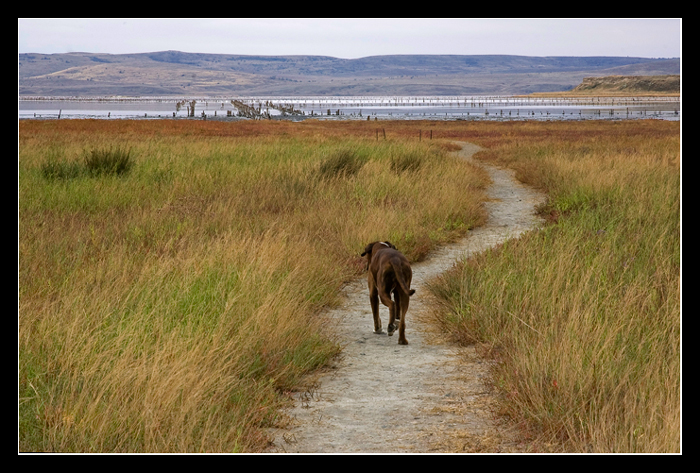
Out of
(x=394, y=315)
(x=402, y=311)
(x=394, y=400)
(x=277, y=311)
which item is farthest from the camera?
(x=394, y=315)

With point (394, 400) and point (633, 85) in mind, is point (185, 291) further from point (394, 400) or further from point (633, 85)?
point (633, 85)

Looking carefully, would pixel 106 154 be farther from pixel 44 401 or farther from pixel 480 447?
pixel 480 447

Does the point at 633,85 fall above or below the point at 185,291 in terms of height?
above

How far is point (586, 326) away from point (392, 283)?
63.1 inches

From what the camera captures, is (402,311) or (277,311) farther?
(402,311)

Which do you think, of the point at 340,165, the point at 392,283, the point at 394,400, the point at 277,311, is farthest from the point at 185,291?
the point at 340,165

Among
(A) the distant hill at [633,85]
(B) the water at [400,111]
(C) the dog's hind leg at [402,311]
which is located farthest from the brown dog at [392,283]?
(A) the distant hill at [633,85]

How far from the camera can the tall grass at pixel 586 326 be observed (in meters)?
3.48

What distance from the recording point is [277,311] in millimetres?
5215

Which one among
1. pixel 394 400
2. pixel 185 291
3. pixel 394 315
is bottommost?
pixel 394 400

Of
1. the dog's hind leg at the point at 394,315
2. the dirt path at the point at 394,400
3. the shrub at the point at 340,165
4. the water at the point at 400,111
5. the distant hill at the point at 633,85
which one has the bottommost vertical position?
the dirt path at the point at 394,400

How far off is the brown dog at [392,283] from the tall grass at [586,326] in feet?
1.85

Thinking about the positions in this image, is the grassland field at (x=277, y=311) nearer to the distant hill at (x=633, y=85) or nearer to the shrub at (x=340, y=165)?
the shrub at (x=340, y=165)
